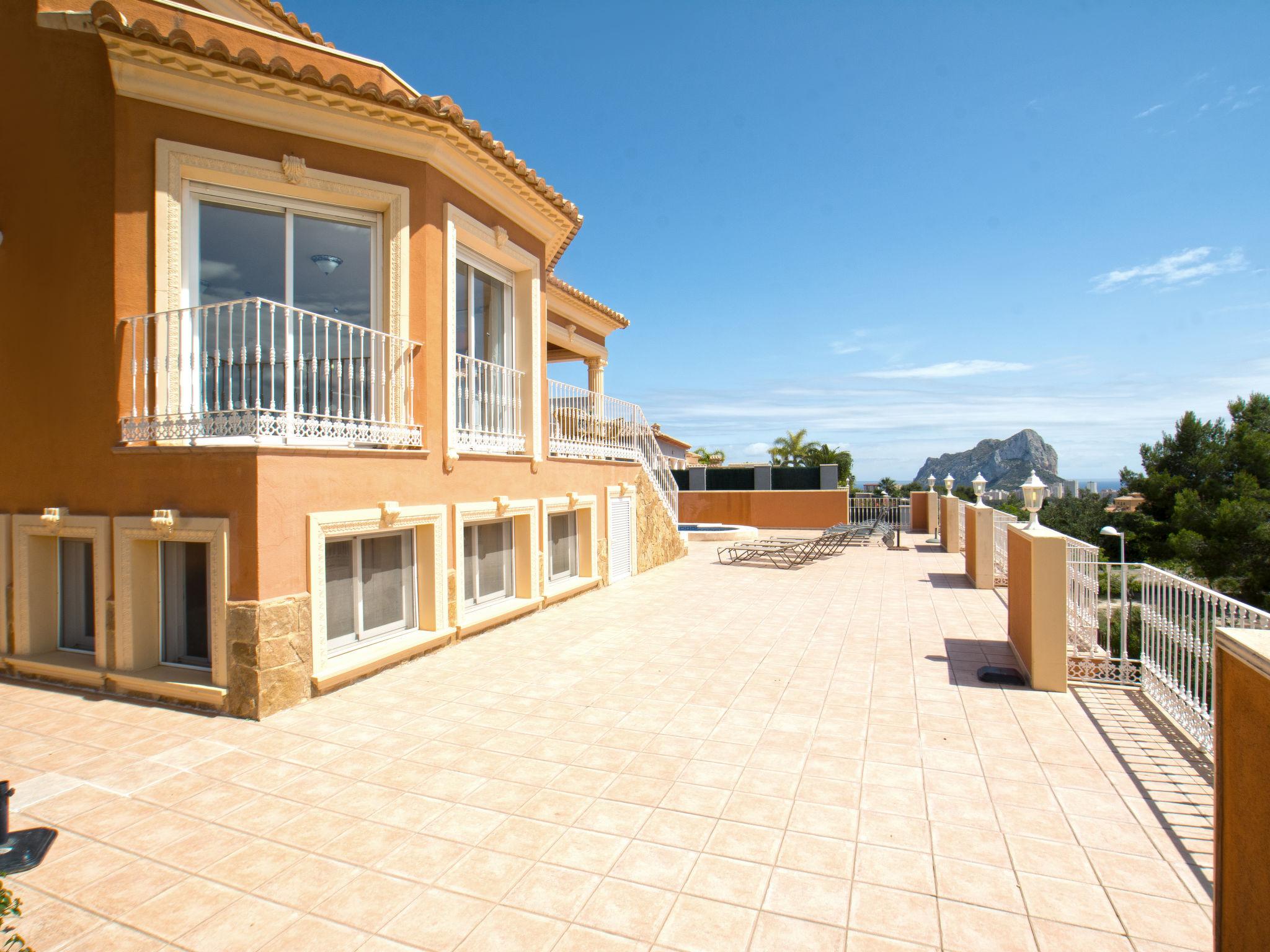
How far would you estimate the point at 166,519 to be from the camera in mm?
5617

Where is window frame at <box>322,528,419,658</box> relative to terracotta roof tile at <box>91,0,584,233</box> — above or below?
below

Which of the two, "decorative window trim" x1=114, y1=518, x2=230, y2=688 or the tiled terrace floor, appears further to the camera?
"decorative window trim" x1=114, y1=518, x2=230, y2=688

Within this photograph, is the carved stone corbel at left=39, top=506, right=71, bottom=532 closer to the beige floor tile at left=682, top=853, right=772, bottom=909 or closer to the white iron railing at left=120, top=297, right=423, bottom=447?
the white iron railing at left=120, top=297, right=423, bottom=447

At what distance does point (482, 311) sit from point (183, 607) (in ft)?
17.4

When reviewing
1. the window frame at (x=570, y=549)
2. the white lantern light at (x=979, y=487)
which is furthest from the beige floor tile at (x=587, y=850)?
the white lantern light at (x=979, y=487)

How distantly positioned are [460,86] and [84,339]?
5.79m

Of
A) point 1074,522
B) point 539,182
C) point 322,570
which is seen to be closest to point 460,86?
point 539,182

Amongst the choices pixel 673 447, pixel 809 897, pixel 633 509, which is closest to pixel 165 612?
pixel 809 897

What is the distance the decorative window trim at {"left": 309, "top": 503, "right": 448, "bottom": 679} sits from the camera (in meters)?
5.88

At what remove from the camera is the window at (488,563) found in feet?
28.4

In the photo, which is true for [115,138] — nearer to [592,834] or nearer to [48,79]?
[48,79]

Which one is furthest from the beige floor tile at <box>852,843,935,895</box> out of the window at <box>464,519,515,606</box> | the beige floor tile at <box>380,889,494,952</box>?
the window at <box>464,519,515,606</box>

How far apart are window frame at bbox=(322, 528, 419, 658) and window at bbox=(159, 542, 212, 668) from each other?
3.58 ft

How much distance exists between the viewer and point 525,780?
13.9 ft
